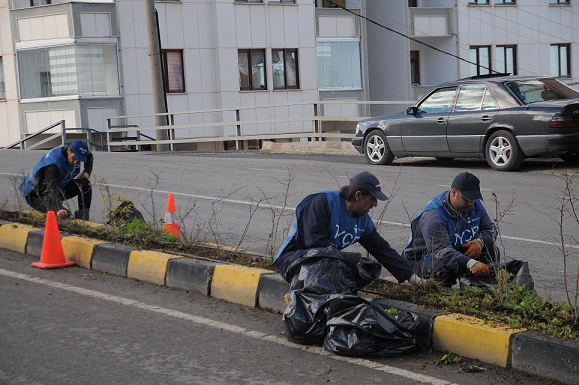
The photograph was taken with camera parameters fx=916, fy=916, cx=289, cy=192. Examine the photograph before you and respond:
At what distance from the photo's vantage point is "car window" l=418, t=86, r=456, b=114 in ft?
56.7

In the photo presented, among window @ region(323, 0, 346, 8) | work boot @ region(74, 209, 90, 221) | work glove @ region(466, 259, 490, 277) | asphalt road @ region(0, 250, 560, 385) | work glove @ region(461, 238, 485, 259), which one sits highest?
window @ region(323, 0, 346, 8)

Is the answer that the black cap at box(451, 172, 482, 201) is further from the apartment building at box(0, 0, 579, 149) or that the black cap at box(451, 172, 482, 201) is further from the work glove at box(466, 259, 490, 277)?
the apartment building at box(0, 0, 579, 149)

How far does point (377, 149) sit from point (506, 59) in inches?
952

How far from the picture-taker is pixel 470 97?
1695 cm

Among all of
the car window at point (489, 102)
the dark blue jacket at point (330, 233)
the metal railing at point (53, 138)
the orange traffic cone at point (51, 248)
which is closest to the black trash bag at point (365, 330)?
the dark blue jacket at point (330, 233)

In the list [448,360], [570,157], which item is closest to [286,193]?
[448,360]

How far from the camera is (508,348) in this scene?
5.60 meters

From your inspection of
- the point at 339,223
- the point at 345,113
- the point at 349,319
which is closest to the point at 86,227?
the point at 339,223

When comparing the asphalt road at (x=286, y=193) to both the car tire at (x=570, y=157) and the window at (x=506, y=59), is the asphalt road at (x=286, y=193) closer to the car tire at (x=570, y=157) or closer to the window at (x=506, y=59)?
the car tire at (x=570, y=157)

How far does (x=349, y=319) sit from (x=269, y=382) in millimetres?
750

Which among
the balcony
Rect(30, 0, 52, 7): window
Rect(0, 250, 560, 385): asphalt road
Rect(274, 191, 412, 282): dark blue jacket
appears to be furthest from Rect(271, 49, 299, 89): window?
Rect(274, 191, 412, 282): dark blue jacket

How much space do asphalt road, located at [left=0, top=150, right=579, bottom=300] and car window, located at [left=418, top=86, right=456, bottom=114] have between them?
1139mm

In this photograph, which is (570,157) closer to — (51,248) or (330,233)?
(51,248)

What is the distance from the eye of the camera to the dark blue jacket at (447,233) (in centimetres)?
699
